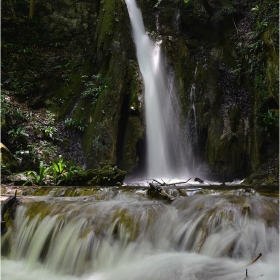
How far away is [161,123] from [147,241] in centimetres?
789

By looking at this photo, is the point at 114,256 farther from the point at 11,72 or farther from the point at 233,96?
the point at 11,72

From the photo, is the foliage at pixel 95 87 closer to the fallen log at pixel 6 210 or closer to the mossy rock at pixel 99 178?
the mossy rock at pixel 99 178

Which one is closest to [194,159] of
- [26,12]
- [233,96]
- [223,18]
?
[233,96]

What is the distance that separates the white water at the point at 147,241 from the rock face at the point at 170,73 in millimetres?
4483

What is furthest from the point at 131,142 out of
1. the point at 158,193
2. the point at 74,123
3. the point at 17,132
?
the point at 158,193

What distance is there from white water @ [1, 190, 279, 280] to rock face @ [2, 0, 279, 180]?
448 cm

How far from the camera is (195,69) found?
1216 cm

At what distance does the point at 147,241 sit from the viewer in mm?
3672

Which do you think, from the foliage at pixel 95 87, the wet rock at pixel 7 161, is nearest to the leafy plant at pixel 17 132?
the wet rock at pixel 7 161

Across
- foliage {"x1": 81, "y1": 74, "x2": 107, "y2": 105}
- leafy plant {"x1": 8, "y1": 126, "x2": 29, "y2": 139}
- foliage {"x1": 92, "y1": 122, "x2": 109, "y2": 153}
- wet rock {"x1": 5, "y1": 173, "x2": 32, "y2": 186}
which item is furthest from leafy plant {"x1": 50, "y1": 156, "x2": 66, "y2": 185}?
foliage {"x1": 81, "y1": 74, "x2": 107, "y2": 105}

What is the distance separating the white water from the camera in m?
3.11

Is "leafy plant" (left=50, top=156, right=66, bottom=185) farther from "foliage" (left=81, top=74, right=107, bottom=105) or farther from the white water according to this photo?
"foliage" (left=81, top=74, right=107, bottom=105)

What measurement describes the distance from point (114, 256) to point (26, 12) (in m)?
14.9

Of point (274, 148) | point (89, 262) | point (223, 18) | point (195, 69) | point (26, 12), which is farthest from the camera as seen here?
point (26, 12)
